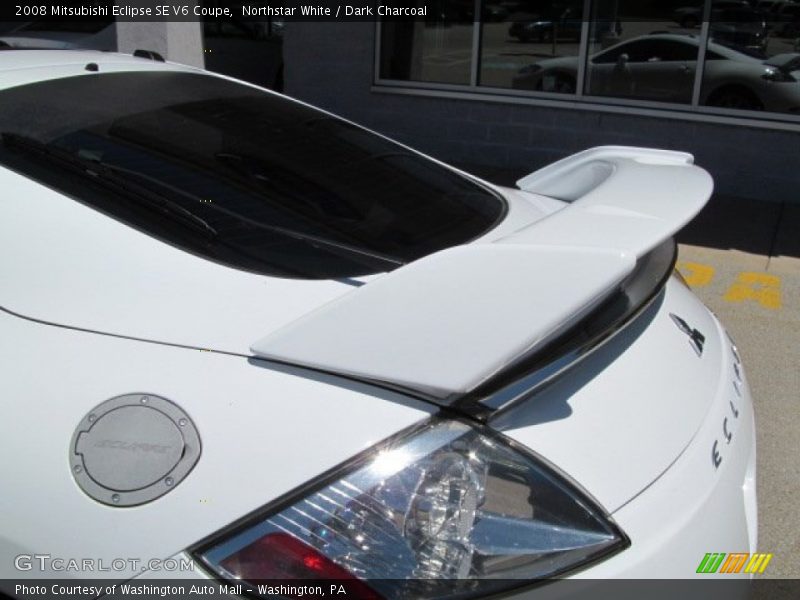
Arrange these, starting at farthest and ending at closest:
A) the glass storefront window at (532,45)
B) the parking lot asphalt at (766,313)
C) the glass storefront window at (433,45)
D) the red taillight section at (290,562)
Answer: the glass storefront window at (433,45) → the glass storefront window at (532,45) → the parking lot asphalt at (766,313) → the red taillight section at (290,562)

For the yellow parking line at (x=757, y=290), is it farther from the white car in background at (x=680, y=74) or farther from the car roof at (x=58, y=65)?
the car roof at (x=58, y=65)

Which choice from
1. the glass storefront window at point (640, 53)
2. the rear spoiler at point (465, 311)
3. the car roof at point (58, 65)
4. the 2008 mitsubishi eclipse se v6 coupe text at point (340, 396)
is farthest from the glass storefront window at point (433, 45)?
the rear spoiler at point (465, 311)

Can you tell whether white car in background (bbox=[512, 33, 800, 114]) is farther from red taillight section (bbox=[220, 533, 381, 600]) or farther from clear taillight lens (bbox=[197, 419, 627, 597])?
red taillight section (bbox=[220, 533, 381, 600])

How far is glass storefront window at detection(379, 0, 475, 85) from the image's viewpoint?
8.54 meters

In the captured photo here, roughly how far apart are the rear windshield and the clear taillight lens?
1.81ft

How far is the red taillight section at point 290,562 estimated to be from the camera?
4.78 ft

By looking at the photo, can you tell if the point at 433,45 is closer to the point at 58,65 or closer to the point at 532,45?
the point at 532,45

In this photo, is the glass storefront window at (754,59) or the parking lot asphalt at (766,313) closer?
the parking lot asphalt at (766,313)

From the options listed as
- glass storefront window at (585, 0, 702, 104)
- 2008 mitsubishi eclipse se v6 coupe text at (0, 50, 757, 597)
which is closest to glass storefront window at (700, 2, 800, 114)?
glass storefront window at (585, 0, 702, 104)

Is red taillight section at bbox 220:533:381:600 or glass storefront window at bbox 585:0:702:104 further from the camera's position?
glass storefront window at bbox 585:0:702:104

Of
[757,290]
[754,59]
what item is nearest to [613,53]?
[754,59]

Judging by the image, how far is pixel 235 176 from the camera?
7.47 feet

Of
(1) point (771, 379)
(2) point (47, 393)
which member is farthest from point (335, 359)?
(1) point (771, 379)

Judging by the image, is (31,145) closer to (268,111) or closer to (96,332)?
(96,332)
